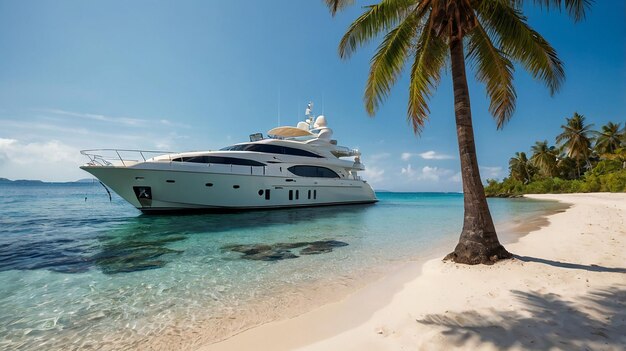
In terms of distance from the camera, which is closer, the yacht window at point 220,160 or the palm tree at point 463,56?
the palm tree at point 463,56

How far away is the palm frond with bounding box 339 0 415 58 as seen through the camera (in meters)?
6.10

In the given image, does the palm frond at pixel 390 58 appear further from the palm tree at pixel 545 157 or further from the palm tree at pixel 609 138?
the palm tree at pixel 545 157

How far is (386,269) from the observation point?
229 inches

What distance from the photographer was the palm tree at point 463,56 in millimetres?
5148

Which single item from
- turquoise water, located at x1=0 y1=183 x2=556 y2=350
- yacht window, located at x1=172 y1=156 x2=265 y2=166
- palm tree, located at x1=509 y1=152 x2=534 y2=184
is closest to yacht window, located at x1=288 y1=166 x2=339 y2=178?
yacht window, located at x1=172 y1=156 x2=265 y2=166

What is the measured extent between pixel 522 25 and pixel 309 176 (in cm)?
1728

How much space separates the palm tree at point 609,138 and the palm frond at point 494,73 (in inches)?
1704

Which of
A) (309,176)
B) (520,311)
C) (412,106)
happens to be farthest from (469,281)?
(309,176)

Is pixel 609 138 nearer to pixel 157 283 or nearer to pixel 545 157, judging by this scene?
pixel 545 157

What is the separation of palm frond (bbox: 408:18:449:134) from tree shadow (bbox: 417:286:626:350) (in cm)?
407

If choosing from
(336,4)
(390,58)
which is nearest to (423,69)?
(390,58)

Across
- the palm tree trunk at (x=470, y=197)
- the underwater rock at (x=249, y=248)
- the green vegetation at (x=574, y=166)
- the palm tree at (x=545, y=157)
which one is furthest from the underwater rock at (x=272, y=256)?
the palm tree at (x=545, y=157)

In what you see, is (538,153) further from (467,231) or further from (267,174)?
(467,231)

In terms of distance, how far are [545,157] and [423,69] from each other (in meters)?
52.5
